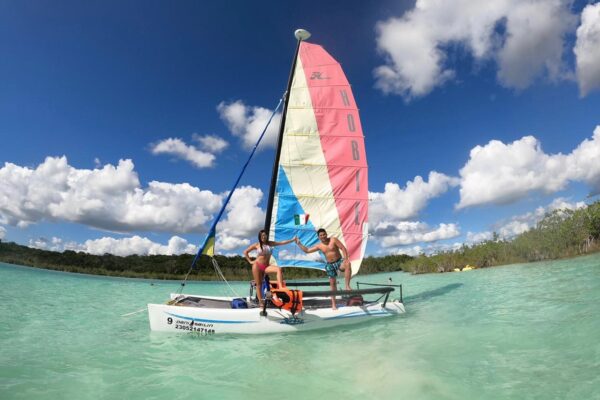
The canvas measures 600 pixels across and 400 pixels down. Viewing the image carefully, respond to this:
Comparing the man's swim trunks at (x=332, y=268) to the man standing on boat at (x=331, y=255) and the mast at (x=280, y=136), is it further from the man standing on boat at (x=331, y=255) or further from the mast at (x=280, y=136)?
the mast at (x=280, y=136)

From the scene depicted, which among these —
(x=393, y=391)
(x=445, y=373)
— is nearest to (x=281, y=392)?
(x=393, y=391)

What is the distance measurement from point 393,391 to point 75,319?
9670 mm

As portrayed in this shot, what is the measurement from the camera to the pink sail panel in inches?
404

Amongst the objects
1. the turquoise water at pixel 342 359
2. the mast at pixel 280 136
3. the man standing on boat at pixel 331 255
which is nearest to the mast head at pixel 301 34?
the mast at pixel 280 136

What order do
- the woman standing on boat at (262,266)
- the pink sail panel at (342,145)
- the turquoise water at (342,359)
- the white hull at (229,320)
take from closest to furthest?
1. the turquoise water at (342,359)
2. the white hull at (229,320)
3. the woman standing on boat at (262,266)
4. the pink sail panel at (342,145)

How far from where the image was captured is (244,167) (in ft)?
30.6

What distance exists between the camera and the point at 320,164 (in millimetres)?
10148

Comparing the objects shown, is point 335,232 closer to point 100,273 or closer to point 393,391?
point 393,391

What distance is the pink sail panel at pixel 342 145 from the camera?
10.3m

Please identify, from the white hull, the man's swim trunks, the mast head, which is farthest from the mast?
the white hull

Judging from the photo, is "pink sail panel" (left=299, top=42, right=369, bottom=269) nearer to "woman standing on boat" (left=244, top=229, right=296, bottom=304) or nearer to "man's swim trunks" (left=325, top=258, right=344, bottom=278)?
"man's swim trunks" (left=325, top=258, right=344, bottom=278)

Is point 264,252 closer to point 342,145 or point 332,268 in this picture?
point 332,268

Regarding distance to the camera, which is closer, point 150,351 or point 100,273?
point 150,351

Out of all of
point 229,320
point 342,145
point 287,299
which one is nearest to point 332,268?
point 287,299
